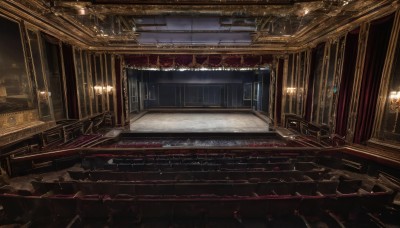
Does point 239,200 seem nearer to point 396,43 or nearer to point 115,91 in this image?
point 396,43

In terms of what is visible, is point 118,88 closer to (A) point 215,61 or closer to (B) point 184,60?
(B) point 184,60

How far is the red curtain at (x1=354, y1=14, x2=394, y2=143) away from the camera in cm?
505

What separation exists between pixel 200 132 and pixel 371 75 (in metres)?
6.22

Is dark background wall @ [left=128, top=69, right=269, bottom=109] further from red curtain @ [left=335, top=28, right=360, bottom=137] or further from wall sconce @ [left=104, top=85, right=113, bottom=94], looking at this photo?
red curtain @ [left=335, top=28, right=360, bottom=137]

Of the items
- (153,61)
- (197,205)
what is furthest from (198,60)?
(197,205)

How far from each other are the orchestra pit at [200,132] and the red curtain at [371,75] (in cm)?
3

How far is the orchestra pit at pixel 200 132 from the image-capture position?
3.26 metres

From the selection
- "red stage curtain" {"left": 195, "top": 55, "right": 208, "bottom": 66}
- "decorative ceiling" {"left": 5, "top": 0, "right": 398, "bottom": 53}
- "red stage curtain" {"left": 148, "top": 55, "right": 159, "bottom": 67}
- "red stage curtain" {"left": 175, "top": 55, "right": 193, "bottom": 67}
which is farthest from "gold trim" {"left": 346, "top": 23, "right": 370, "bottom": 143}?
"red stage curtain" {"left": 148, "top": 55, "right": 159, "bottom": 67}

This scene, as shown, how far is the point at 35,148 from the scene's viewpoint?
18.3 ft

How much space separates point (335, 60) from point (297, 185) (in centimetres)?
517

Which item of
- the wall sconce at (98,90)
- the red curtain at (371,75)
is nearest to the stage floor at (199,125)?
the wall sconce at (98,90)

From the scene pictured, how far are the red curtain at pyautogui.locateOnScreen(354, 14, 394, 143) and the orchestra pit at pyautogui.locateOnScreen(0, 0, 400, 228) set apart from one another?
30mm

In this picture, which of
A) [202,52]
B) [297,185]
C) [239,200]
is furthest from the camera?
[202,52]

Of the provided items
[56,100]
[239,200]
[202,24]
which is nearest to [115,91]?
[56,100]
